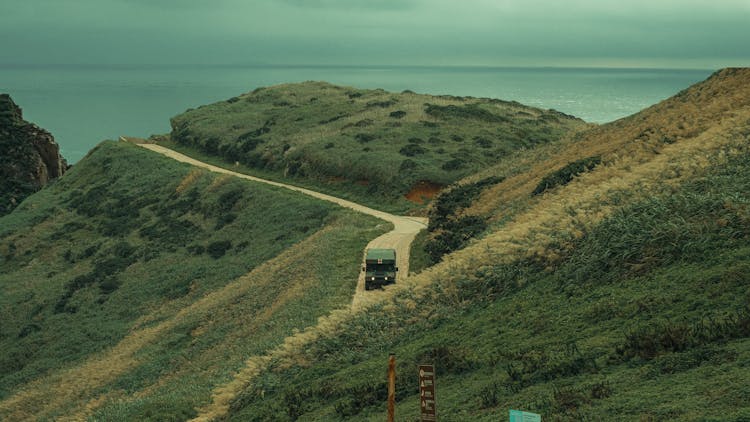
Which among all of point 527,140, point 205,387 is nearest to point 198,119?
point 527,140

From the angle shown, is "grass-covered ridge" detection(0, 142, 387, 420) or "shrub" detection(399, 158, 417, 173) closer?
"grass-covered ridge" detection(0, 142, 387, 420)

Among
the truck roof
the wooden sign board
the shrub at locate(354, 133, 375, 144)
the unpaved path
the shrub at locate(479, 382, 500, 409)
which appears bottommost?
the unpaved path

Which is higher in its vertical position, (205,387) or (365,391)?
(365,391)

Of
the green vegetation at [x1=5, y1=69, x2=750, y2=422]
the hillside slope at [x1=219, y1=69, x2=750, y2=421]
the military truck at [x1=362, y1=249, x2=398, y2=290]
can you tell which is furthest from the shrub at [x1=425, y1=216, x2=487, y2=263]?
the military truck at [x1=362, y1=249, x2=398, y2=290]

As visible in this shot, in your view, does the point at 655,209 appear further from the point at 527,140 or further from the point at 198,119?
the point at 198,119

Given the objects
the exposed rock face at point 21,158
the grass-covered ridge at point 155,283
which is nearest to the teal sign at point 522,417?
the grass-covered ridge at point 155,283

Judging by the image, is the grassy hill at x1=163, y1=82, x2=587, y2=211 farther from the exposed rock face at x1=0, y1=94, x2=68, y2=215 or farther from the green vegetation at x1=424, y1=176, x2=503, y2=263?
the exposed rock face at x1=0, y1=94, x2=68, y2=215
